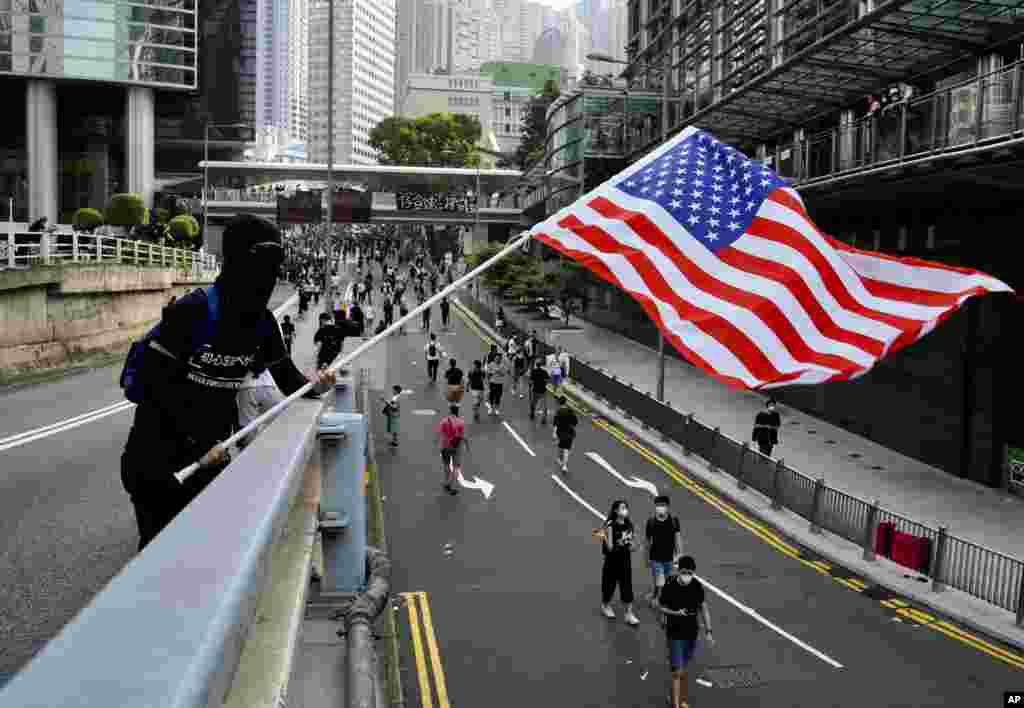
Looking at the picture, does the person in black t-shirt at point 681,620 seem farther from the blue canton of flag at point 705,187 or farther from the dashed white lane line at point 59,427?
the dashed white lane line at point 59,427

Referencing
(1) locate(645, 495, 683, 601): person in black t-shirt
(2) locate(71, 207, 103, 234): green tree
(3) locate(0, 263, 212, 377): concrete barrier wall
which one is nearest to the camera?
(1) locate(645, 495, 683, 601): person in black t-shirt

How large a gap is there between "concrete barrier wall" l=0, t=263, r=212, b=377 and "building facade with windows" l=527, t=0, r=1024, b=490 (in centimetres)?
1593

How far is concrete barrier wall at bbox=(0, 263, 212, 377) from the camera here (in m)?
20.1

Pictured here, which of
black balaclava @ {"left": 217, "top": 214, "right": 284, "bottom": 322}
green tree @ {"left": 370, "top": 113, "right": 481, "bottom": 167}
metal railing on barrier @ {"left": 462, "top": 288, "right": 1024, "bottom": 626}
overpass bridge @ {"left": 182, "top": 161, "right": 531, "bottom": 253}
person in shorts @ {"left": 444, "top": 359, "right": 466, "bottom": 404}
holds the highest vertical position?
green tree @ {"left": 370, "top": 113, "right": 481, "bottom": 167}

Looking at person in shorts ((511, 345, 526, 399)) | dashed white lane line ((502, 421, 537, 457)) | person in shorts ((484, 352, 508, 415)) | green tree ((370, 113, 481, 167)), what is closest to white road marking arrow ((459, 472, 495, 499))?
dashed white lane line ((502, 421, 537, 457))

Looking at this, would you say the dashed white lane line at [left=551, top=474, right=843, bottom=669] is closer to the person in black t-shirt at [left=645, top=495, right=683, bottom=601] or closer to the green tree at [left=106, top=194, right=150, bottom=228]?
the person in black t-shirt at [left=645, top=495, right=683, bottom=601]

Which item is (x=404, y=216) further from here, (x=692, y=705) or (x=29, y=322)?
(x=692, y=705)

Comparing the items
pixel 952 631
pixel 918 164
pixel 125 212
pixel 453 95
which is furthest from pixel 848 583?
pixel 453 95

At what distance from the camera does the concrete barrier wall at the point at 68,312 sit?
20086 millimetres

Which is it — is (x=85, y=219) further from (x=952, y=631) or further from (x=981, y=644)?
(x=981, y=644)

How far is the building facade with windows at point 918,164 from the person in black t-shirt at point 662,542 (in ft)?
26.4

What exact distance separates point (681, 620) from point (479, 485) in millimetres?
9253

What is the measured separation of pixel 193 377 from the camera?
407 centimetres

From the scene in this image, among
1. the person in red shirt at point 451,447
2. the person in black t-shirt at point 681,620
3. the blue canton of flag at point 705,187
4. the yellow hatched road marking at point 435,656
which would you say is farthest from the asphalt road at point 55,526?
the person in red shirt at point 451,447
